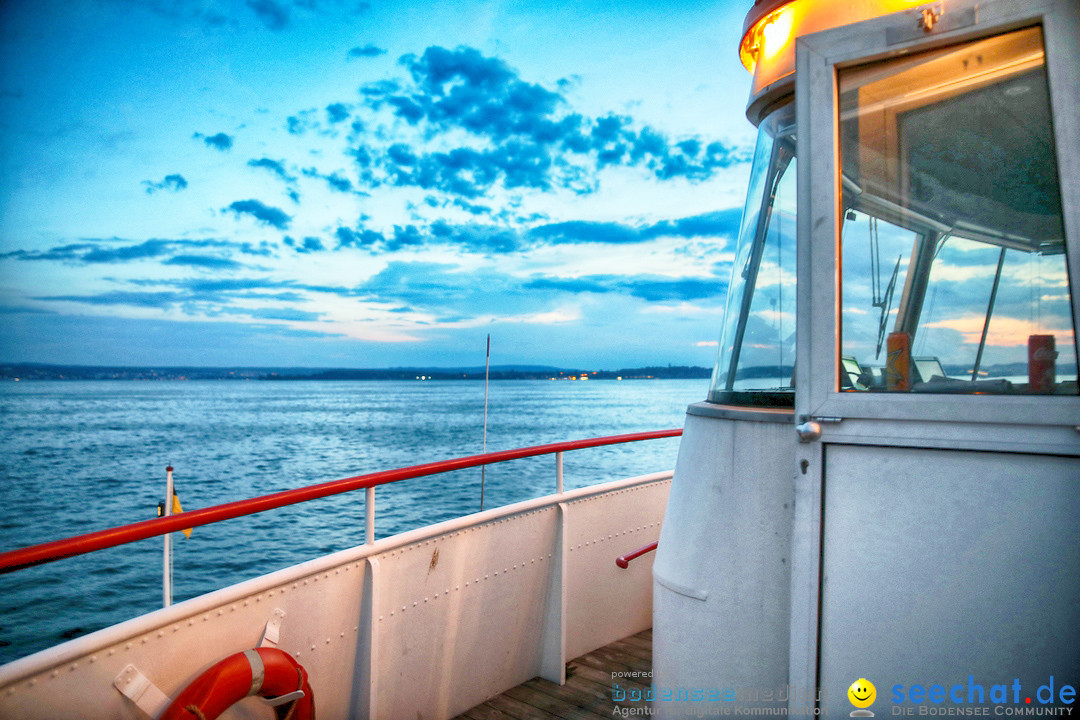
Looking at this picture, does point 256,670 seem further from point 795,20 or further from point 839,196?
point 795,20

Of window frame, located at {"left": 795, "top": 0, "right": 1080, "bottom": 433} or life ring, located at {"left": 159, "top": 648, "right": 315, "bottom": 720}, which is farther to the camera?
life ring, located at {"left": 159, "top": 648, "right": 315, "bottom": 720}

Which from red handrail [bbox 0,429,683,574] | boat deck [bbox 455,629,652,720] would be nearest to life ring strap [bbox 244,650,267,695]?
red handrail [bbox 0,429,683,574]

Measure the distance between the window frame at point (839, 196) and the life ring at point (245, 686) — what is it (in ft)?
5.55

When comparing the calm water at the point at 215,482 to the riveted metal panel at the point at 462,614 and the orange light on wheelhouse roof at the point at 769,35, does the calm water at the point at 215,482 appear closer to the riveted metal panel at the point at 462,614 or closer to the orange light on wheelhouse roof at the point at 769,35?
the riveted metal panel at the point at 462,614

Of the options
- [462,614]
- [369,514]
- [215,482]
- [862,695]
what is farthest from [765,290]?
[215,482]

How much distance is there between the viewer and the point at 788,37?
6.75ft

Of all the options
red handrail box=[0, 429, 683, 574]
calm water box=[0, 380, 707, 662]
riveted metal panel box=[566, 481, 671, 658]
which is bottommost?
calm water box=[0, 380, 707, 662]

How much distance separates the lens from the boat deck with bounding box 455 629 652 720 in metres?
2.76

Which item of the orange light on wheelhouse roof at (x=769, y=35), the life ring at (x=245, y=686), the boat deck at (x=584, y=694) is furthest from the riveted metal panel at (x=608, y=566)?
the orange light on wheelhouse roof at (x=769, y=35)

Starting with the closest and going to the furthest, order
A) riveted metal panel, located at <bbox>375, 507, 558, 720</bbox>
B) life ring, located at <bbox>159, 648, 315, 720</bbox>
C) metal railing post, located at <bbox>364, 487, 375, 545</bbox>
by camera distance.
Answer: life ring, located at <bbox>159, 648, 315, 720</bbox>
metal railing post, located at <bbox>364, 487, 375, 545</bbox>
riveted metal panel, located at <bbox>375, 507, 558, 720</bbox>

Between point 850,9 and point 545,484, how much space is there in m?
24.0

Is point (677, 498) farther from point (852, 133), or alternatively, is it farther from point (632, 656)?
point (632, 656)

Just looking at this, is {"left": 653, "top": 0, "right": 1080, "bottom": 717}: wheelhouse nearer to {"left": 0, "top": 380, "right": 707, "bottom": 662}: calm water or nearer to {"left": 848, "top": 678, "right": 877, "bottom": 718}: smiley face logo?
{"left": 848, "top": 678, "right": 877, "bottom": 718}: smiley face logo

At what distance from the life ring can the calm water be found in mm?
10793
